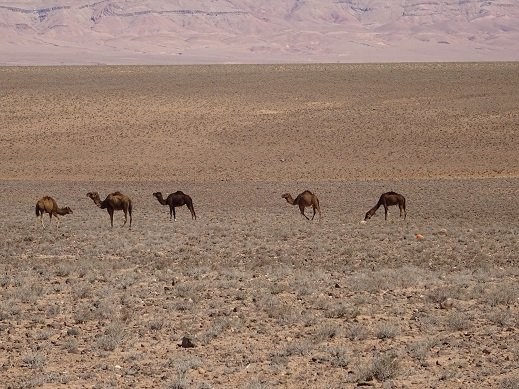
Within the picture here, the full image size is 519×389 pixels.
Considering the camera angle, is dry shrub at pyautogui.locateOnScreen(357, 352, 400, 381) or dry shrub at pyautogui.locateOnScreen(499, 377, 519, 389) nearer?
dry shrub at pyautogui.locateOnScreen(499, 377, 519, 389)

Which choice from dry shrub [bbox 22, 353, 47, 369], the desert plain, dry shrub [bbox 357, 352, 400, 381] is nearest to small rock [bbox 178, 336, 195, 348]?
the desert plain

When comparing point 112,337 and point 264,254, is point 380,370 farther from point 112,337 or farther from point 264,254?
point 264,254

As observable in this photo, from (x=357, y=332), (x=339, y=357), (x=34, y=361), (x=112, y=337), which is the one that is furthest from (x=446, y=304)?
(x=34, y=361)

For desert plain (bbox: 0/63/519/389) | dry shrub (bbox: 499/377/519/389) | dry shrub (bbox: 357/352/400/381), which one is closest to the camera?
dry shrub (bbox: 499/377/519/389)

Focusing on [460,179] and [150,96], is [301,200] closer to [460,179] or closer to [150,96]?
[460,179]

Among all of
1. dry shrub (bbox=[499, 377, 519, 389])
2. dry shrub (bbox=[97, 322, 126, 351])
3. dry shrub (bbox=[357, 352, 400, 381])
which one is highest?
dry shrub (bbox=[97, 322, 126, 351])

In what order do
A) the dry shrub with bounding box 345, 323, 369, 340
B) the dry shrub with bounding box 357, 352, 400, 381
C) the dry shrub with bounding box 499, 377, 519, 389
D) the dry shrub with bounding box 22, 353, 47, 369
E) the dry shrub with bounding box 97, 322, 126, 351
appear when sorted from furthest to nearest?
the dry shrub with bounding box 345, 323, 369, 340, the dry shrub with bounding box 97, 322, 126, 351, the dry shrub with bounding box 22, 353, 47, 369, the dry shrub with bounding box 357, 352, 400, 381, the dry shrub with bounding box 499, 377, 519, 389

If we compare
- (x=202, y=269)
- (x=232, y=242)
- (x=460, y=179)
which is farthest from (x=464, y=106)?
(x=202, y=269)

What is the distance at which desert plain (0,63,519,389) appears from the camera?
32.5 feet

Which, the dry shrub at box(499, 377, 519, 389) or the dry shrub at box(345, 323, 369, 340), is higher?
the dry shrub at box(345, 323, 369, 340)

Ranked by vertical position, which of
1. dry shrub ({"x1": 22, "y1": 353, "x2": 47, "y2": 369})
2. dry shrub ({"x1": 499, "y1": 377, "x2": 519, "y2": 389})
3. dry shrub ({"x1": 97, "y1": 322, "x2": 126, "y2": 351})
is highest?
dry shrub ({"x1": 97, "y1": 322, "x2": 126, "y2": 351})

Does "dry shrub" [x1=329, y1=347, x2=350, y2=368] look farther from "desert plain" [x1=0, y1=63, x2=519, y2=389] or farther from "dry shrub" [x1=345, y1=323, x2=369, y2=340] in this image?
"dry shrub" [x1=345, y1=323, x2=369, y2=340]

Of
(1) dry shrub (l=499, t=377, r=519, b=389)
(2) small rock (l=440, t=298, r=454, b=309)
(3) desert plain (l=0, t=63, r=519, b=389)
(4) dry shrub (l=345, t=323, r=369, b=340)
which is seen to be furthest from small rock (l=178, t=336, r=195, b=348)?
(2) small rock (l=440, t=298, r=454, b=309)

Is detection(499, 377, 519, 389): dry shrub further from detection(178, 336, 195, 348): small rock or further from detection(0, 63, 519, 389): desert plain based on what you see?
detection(178, 336, 195, 348): small rock
